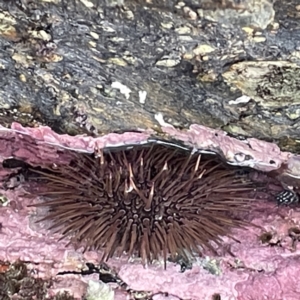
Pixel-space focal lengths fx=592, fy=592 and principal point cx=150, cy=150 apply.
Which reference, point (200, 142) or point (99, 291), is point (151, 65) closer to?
point (200, 142)

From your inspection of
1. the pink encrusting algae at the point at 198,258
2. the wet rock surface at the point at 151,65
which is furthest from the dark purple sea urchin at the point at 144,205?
the wet rock surface at the point at 151,65

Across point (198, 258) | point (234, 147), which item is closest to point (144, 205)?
point (198, 258)

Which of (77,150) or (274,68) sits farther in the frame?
(77,150)

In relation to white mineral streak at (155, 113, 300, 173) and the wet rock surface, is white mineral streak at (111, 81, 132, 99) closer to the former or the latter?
the wet rock surface

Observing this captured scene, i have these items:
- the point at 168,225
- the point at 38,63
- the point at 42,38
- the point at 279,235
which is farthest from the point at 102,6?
the point at 279,235

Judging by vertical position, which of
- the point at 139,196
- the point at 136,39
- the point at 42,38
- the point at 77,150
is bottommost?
the point at 77,150

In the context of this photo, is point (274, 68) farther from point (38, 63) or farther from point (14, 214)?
point (14, 214)

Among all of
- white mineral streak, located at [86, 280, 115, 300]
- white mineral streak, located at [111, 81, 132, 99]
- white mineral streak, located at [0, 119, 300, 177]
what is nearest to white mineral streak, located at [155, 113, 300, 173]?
white mineral streak, located at [0, 119, 300, 177]
